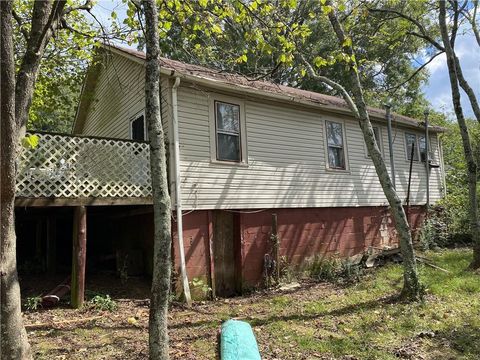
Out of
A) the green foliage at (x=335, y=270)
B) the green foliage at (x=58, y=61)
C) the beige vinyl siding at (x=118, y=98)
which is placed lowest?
the green foliage at (x=335, y=270)

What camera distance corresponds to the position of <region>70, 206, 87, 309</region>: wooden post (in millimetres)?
7688

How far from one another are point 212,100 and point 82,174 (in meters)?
3.47

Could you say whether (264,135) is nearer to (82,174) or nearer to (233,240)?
(233,240)

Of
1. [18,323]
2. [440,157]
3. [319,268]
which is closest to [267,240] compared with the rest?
[319,268]

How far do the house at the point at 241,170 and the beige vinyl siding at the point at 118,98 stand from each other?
3cm

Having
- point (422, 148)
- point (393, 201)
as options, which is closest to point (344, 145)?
point (422, 148)

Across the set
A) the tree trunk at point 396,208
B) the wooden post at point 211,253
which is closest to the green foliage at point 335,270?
the tree trunk at point 396,208

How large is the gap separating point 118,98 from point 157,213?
827cm

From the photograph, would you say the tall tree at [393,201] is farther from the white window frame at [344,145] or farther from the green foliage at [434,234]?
the green foliage at [434,234]

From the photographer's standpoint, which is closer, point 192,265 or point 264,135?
point 192,265

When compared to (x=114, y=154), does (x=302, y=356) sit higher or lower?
lower

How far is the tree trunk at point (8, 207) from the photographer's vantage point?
4.00 metres

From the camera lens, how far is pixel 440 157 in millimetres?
16938

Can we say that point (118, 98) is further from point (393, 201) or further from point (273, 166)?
point (393, 201)
